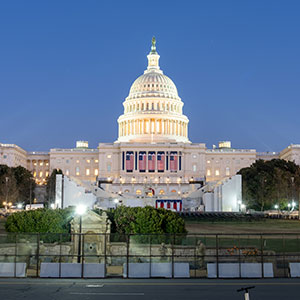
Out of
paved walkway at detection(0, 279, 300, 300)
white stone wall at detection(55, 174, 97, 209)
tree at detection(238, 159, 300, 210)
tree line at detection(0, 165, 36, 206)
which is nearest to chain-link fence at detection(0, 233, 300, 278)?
paved walkway at detection(0, 279, 300, 300)

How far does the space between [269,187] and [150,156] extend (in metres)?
58.2

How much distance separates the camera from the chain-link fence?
29312mm

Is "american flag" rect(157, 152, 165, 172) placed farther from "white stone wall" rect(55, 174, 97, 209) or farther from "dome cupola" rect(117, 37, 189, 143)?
"white stone wall" rect(55, 174, 97, 209)

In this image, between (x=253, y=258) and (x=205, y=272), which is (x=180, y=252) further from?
(x=253, y=258)

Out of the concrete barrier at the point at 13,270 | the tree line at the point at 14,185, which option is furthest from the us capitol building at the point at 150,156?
the concrete barrier at the point at 13,270

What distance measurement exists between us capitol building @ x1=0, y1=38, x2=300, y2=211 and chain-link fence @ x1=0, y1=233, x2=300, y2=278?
110 m

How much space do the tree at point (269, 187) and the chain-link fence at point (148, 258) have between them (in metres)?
69.0

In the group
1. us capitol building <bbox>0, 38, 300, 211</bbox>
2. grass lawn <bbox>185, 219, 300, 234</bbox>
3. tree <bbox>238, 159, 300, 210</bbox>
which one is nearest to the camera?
grass lawn <bbox>185, 219, 300, 234</bbox>

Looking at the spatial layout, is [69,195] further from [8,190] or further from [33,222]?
[33,222]

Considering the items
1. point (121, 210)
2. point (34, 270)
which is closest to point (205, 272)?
point (34, 270)

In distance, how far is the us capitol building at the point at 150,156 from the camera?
521ft

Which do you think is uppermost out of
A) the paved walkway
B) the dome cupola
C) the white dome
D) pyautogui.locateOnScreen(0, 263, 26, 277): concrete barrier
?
the white dome

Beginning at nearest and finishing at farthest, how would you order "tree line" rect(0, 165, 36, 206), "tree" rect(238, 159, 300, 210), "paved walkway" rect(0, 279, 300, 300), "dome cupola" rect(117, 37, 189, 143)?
1. "paved walkway" rect(0, 279, 300, 300)
2. "tree" rect(238, 159, 300, 210)
3. "tree line" rect(0, 165, 36, 206)
4. "dome cupola" rect(117, 37, 189, 143)

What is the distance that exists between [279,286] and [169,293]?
17.7 ft
